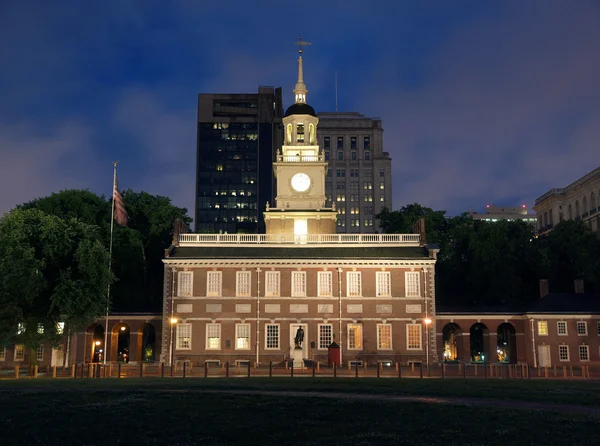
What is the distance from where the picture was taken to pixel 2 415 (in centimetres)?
1911

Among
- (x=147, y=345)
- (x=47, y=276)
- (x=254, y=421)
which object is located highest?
(x=47, y=276)

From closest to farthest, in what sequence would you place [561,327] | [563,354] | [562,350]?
1. [563,354]
2. [562,350]
3. [561,327]

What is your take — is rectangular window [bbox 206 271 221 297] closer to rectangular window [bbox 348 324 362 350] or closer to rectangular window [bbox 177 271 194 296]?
rectangular window [bbox 177 271 194 296]

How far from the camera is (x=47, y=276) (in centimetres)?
4375

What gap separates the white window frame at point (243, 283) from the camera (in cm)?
5500

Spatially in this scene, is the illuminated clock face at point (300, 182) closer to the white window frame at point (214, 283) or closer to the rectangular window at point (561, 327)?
the white window frame at point (214, 283)

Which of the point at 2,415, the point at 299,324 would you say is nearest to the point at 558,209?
Result: the point at 299,324

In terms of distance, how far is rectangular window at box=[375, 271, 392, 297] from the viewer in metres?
55.0

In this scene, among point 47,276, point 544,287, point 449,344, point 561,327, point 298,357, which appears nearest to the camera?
point 47,276

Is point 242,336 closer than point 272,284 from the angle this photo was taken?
Yes

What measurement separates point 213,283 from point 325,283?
29.0 feet

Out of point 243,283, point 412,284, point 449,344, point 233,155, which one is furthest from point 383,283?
point 233,155

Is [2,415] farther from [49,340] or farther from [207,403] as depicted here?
[49,340]

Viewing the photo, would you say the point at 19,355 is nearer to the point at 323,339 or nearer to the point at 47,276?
the point at 47,276
